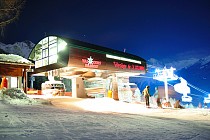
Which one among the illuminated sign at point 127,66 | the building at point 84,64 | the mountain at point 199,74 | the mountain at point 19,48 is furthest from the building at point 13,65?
the mountain at point 199,74

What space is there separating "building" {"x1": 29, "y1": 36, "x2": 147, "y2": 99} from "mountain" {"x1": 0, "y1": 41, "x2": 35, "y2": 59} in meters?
48.5

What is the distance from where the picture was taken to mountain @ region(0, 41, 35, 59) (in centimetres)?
7075

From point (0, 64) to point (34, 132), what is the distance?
46.3ft

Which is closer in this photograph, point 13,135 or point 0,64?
point 13,135

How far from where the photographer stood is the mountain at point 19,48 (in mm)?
70750

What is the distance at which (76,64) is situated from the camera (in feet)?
65.2

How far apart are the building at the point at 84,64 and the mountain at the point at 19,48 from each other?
4849cm

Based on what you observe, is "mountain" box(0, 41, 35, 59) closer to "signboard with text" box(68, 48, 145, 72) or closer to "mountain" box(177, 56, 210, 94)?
"signboard with text" box(68, 48, 145, 72)

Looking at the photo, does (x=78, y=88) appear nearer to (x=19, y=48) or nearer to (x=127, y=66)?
(x=127, y=66)

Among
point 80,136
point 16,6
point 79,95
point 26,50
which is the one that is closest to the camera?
point 80,136

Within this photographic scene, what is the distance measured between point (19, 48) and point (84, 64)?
199 ft

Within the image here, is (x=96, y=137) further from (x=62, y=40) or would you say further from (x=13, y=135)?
(x=62, y=40)

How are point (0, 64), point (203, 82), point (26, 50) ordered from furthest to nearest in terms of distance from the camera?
point (203, 82), point (26, 50), point (0, 64)

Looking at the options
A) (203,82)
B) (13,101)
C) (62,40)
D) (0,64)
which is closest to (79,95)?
(62,40)
